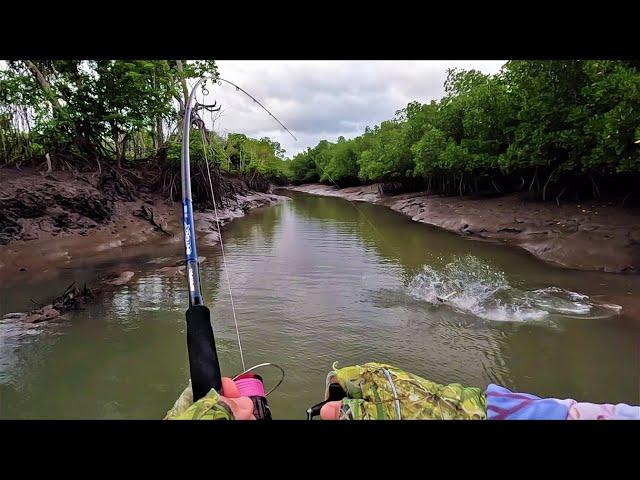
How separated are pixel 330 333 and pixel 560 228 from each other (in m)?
10.2

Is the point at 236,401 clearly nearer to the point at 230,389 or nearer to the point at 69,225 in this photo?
the point at 230,389

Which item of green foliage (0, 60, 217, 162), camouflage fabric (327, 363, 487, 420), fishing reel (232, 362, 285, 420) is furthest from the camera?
green foliage (0, 60, 217, 162)

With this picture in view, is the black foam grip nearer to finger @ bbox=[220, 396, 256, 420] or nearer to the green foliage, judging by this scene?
finger @ bbox=[220, 396, 256, 420]

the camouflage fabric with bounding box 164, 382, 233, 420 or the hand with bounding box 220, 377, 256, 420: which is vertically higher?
the camouflage fabric with bounding box 164, 382, 233, 420

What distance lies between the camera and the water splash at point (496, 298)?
6.75 metres

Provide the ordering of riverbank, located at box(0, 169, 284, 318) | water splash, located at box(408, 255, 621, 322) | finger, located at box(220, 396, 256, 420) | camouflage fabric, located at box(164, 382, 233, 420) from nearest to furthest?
camouflage fabric, located at box(164, 382, 233, 420), finger, located at box(220, 396, 256, 420), water splash, located at box(408, 255, 621, 322), riverbank, located at box(0, 169, 284, 318)

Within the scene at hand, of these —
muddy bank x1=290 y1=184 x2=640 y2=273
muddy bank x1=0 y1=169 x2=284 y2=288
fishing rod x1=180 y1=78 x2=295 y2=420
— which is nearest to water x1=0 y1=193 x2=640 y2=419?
muddy bank x1=290 y1=184 x2=640 y2=273

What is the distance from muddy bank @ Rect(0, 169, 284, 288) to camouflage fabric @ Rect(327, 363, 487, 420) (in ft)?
27.9

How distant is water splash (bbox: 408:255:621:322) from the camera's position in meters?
6.75

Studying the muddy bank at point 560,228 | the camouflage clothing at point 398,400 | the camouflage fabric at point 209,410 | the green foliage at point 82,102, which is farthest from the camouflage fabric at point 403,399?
the green foliage at point 82,102

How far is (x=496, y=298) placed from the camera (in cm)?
759

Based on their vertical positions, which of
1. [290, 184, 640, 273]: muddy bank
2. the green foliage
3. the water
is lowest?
the water

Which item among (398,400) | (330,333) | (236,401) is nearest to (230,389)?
(236,401)
